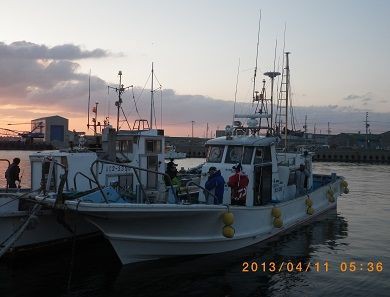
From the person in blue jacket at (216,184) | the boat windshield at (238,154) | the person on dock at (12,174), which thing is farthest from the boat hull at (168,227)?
the person on dock at (12,174)

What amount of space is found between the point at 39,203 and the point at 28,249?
9.54 ft

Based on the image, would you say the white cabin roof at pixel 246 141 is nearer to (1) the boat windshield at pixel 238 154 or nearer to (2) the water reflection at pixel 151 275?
(1) the boat windshield at pixel 238 154

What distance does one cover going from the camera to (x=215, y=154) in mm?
14977

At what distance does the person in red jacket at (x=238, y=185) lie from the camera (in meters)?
13.2

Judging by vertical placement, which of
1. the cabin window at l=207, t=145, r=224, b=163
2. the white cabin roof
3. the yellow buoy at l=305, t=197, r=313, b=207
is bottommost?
the yellow buoy at l=305, t=197, r=313, b=207

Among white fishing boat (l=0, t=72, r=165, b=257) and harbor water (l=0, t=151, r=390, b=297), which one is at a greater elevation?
white fishing boat (l=0, t=72, r=165, b=257)

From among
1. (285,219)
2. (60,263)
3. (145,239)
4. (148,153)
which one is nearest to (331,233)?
(285,219)

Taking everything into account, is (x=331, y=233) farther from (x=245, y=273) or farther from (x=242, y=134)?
(x=245, y=273)

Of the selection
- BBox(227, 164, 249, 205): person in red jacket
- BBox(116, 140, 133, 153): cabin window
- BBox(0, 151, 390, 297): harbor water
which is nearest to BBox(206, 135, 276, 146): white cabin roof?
BBox(227, 164, 249, 205): person in red jacket

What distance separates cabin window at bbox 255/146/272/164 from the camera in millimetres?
14641

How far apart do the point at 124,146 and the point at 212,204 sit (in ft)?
15.8

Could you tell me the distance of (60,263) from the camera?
12.4 metres
